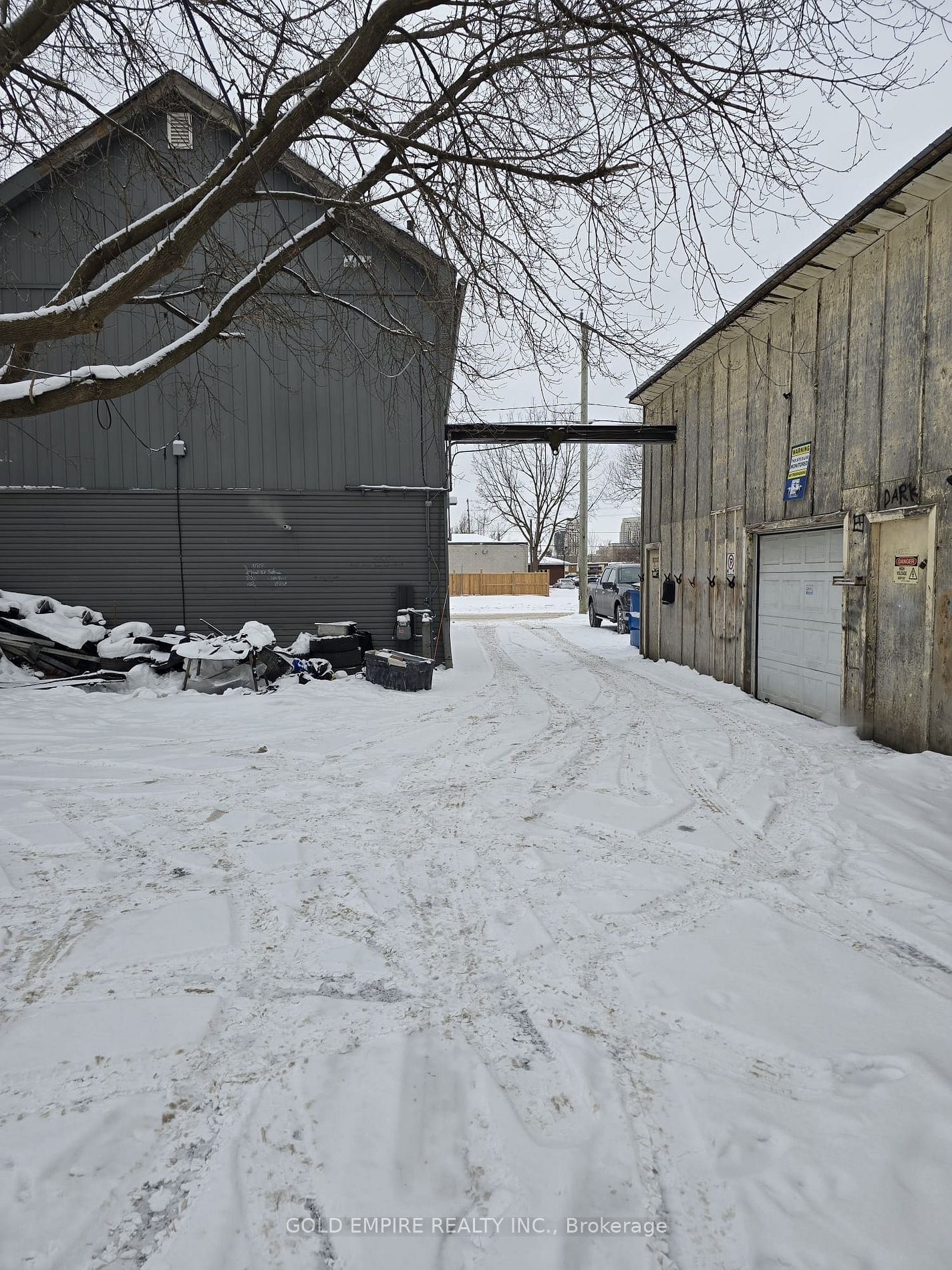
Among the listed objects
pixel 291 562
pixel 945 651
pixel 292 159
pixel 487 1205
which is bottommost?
pixel 487 1205

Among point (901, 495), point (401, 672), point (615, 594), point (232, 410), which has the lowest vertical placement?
point (401, 672)

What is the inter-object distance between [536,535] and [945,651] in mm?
47166

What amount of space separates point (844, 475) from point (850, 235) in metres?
2.34

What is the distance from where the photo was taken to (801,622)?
8.30 m

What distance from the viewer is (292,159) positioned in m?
8.39

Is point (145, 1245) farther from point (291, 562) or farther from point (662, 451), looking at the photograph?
point (662, 451)

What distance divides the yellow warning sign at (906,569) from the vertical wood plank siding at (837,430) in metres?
0.29

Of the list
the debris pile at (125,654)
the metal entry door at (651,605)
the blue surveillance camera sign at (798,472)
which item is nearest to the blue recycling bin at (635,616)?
the metal entry door at (651,605)

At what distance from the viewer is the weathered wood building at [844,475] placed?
594cm

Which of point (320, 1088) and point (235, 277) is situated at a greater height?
point (235, 277)

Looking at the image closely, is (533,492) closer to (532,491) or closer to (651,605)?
(532,491)

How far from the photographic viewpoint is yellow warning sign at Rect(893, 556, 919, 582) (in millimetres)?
6215

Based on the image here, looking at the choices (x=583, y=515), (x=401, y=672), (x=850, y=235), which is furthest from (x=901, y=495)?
(x=583, y=515)

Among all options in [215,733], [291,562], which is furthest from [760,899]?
[291,562]
